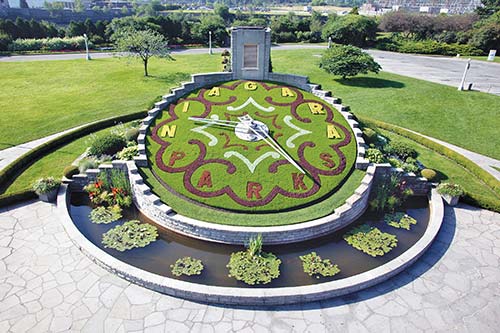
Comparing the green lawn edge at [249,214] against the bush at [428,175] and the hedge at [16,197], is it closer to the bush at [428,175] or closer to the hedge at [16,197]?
the bush at [428,175]

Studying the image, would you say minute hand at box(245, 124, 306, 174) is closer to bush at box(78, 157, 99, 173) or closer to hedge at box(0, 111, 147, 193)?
bush at box(78, 157, 99, 173)

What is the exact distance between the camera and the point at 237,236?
1488cm

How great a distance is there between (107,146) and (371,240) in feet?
52.5

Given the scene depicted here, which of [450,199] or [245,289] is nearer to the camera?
[245,289]

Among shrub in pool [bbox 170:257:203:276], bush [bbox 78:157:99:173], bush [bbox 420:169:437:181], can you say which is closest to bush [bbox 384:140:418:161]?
bush [bbox 420:169:437:181]

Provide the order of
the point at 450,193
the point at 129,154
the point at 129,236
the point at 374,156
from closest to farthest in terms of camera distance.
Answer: the point at 129,236 → the point at 450,193 → the point at 129,154 → the point at 374,156

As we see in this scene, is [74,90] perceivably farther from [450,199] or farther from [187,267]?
[450,199]

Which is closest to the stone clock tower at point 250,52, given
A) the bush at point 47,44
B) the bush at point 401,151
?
the bush at point 401,151

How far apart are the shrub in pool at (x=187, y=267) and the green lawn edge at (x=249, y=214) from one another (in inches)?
79.4

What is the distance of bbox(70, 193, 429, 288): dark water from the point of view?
13.7 metres

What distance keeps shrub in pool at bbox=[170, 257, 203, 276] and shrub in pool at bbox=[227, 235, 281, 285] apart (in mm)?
1256

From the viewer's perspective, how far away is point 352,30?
63781 millimetres

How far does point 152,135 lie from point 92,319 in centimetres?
1097

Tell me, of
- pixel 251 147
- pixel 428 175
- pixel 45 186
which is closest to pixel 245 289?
pixel 251 147
